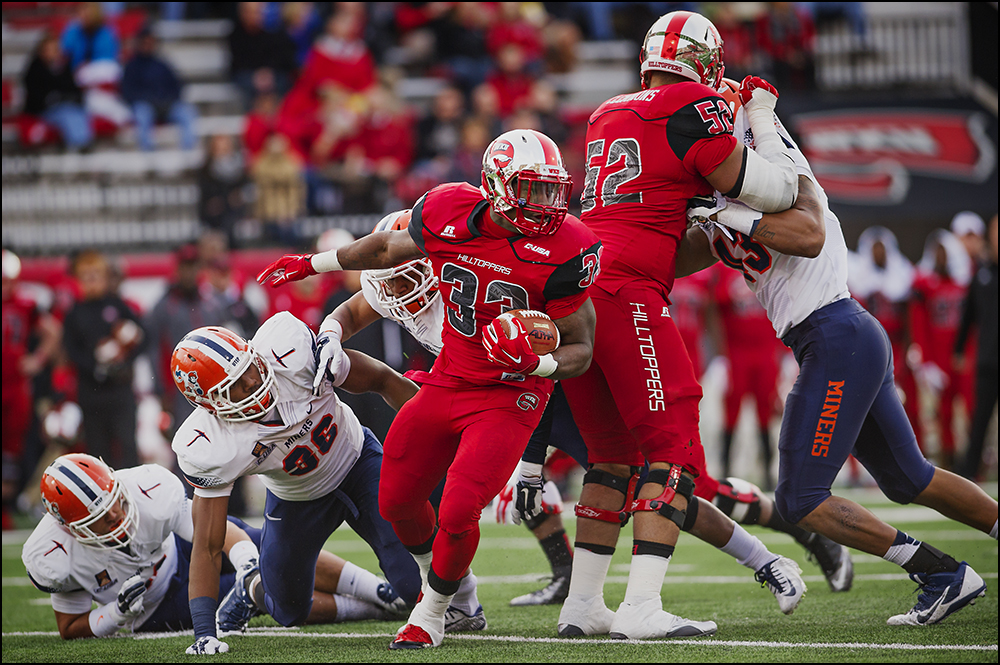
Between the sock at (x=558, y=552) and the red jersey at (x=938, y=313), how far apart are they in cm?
581

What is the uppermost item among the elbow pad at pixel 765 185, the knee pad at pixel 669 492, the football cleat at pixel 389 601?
the elbow pad at pixel 765 185

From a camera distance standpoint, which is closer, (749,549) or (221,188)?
(749,549)

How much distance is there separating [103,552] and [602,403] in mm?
2079

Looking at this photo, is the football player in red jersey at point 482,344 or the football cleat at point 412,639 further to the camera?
the football cleat at point 412,639

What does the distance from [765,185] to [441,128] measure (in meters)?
8.60

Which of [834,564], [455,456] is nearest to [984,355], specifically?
[834,564]

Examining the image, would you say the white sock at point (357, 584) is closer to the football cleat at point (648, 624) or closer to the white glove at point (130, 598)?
the white glove at point (130, 598)

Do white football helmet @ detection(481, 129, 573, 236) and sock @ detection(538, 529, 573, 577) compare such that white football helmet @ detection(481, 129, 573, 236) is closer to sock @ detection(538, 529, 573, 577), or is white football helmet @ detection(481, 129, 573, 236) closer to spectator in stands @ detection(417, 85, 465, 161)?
sock @ detection(538, 529, 573, 577)

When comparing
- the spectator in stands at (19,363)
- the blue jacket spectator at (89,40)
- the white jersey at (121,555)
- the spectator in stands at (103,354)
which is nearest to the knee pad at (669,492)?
the white jersey at (121,555)

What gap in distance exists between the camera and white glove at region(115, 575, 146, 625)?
13.9 ft

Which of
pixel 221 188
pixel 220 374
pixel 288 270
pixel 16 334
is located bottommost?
pixel 16 334

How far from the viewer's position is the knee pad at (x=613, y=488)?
13.3 ft

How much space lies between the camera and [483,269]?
3.69 metres

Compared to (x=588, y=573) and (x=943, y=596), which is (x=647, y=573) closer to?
(x=588, y=573)
